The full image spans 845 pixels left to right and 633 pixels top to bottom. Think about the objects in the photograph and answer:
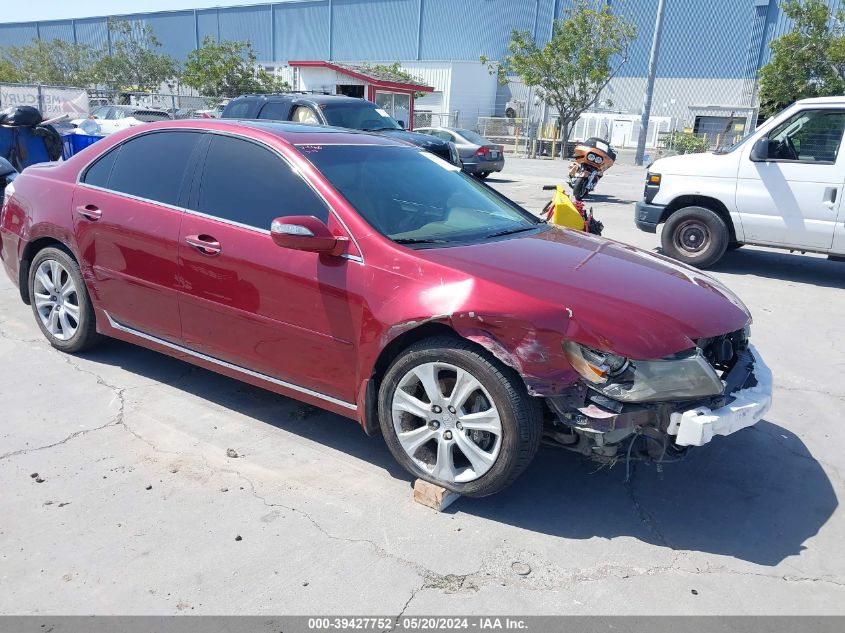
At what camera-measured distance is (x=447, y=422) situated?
11.1ft

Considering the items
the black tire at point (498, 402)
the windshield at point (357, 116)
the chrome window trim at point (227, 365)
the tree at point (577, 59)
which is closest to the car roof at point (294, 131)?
the chrome window trim at point (227, 365)

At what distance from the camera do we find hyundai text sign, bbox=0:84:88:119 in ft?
66.2

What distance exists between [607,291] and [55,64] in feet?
183

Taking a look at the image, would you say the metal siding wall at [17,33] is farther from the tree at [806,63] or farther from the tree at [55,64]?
the tree at [806,63]

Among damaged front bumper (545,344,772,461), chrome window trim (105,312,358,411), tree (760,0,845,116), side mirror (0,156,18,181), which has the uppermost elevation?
tree (760,0,845,116)

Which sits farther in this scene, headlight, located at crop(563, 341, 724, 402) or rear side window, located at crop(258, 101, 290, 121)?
rear side window, located at crop(258, 101, 290, 121)

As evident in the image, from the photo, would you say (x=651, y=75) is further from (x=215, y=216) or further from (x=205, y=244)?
(x=205, y=244)

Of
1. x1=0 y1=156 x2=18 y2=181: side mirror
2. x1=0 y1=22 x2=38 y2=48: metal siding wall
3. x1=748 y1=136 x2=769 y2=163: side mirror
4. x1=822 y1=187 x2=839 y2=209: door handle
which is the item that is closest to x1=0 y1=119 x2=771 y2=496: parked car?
x1=0 y1=156 x2=18 y2=181: side mirror

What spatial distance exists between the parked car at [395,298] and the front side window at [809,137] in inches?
195

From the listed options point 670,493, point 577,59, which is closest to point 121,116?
point 577,59

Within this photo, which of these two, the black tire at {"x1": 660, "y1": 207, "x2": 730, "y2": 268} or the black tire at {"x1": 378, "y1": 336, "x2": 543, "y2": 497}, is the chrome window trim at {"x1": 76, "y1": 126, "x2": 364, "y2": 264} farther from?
the black tire at {"x1": 660, "y1": 207, "x2": 730, "y2": 268}

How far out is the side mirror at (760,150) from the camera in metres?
8.07

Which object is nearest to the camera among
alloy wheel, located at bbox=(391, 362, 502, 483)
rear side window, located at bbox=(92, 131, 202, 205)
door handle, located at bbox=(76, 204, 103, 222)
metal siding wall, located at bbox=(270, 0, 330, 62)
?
alloy wheel, located at bbox=(391, 362, 502, 483)

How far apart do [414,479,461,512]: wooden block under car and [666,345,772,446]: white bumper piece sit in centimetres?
107
